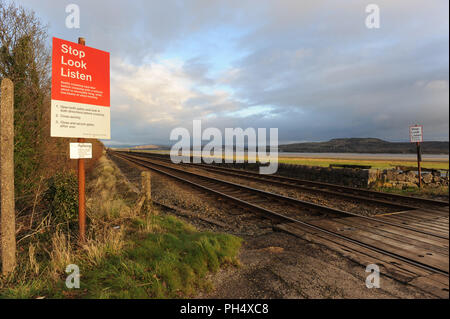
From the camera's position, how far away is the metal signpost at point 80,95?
11.3 ft

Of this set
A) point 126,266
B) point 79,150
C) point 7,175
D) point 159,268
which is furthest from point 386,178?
point 7,175

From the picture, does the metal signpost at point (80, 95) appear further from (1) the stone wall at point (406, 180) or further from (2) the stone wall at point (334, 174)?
(1) the stone wall at point (406, 180)

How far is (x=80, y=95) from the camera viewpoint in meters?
3.69

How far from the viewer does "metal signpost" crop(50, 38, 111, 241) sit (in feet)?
11.3

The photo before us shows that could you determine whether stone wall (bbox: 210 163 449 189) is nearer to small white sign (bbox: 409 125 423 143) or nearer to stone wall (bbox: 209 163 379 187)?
stone wall (bbox: 209 163 379 187)

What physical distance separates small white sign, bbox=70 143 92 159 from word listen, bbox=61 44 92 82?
1114mm

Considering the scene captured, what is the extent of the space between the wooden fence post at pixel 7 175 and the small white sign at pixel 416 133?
14.3 meters

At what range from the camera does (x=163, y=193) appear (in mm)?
10992

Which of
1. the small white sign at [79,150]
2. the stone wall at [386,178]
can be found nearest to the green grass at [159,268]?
the small white sign at [79,150]

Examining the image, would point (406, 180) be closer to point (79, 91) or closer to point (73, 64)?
point (79, 91)

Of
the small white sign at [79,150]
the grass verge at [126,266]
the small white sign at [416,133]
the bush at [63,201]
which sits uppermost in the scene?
the small white sign at [416,133]

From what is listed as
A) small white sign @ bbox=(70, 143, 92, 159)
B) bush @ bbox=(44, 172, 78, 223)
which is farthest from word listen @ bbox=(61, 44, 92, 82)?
bush @ bbox=(44, 172, 78, 223)
